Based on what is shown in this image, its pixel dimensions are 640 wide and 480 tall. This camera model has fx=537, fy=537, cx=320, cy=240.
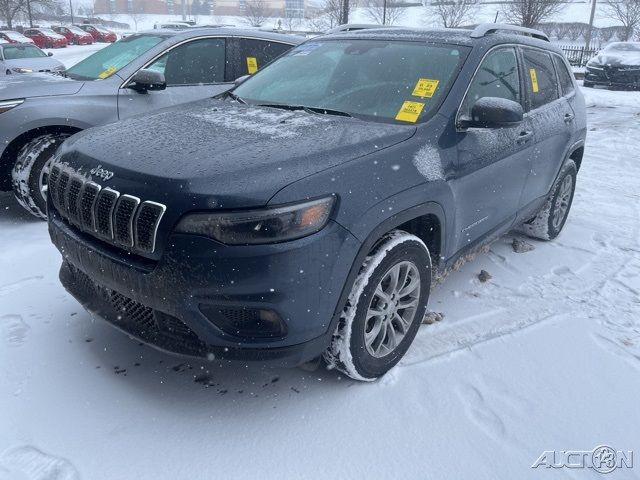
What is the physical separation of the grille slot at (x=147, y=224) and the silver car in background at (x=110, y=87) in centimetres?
272

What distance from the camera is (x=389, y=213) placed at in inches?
Answer: 93.8

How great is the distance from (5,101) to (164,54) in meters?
1.41

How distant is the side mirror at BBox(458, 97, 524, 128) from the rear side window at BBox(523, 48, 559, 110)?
3.47 ft

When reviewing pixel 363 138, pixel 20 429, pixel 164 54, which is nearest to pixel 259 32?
pixel 164 54

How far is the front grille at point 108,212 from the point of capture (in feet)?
7.00

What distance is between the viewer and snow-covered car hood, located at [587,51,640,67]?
55.6 feet

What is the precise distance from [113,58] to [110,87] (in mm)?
584

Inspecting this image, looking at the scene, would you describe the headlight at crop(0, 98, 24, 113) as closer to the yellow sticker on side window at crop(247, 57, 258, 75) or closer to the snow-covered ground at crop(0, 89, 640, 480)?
the snow-covered ground at crop(0, 89, 640, 480)

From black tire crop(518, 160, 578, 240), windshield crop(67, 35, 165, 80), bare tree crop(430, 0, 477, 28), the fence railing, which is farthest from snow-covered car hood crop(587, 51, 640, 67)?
bare tree crop(430, 0, 477, 28)

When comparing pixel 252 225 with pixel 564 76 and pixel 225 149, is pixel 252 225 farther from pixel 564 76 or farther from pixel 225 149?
pixel 564 76

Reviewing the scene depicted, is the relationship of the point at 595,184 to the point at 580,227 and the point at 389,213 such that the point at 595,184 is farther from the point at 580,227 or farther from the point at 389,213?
the point at 389,213

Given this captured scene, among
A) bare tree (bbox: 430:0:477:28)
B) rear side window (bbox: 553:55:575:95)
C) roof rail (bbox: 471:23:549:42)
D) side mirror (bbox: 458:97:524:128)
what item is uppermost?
bare tree (bbox: 430:0:477:28)

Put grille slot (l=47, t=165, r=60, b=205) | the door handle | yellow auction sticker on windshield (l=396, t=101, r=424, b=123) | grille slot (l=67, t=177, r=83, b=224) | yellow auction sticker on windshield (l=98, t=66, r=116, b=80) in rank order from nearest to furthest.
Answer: grille slot (l=67, t=177, r=83, b=224)
grille slot (l=47, t=165, r=60, b=205)
yellow auction sticker on windshield (l=396, t=101, r=424, b=123)
the door handle
yellow auction sticker on windshield (l=98, t=66, r=116, b=80)

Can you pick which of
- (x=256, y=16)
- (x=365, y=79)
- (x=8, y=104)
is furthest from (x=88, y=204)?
(x=256, y=16)
